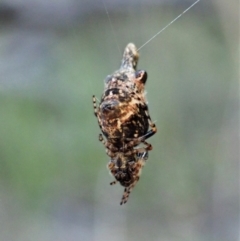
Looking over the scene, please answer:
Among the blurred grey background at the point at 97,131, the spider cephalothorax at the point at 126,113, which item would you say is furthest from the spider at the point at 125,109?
Result: the blurred grey background at the point at 97,131

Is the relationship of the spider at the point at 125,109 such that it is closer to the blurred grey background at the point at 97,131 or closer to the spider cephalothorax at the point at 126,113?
the spider cephalothorax at the point at 126,113

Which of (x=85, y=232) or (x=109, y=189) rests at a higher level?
(x=109, y=189)

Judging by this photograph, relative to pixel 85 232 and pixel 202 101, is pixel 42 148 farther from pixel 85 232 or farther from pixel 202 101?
pixel 202 101

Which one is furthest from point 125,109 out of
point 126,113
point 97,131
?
point 97,131

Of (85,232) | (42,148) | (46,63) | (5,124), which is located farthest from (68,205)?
(46,63)

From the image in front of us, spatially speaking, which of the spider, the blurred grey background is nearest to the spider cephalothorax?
the spider

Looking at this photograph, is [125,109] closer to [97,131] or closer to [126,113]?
[126,113]
